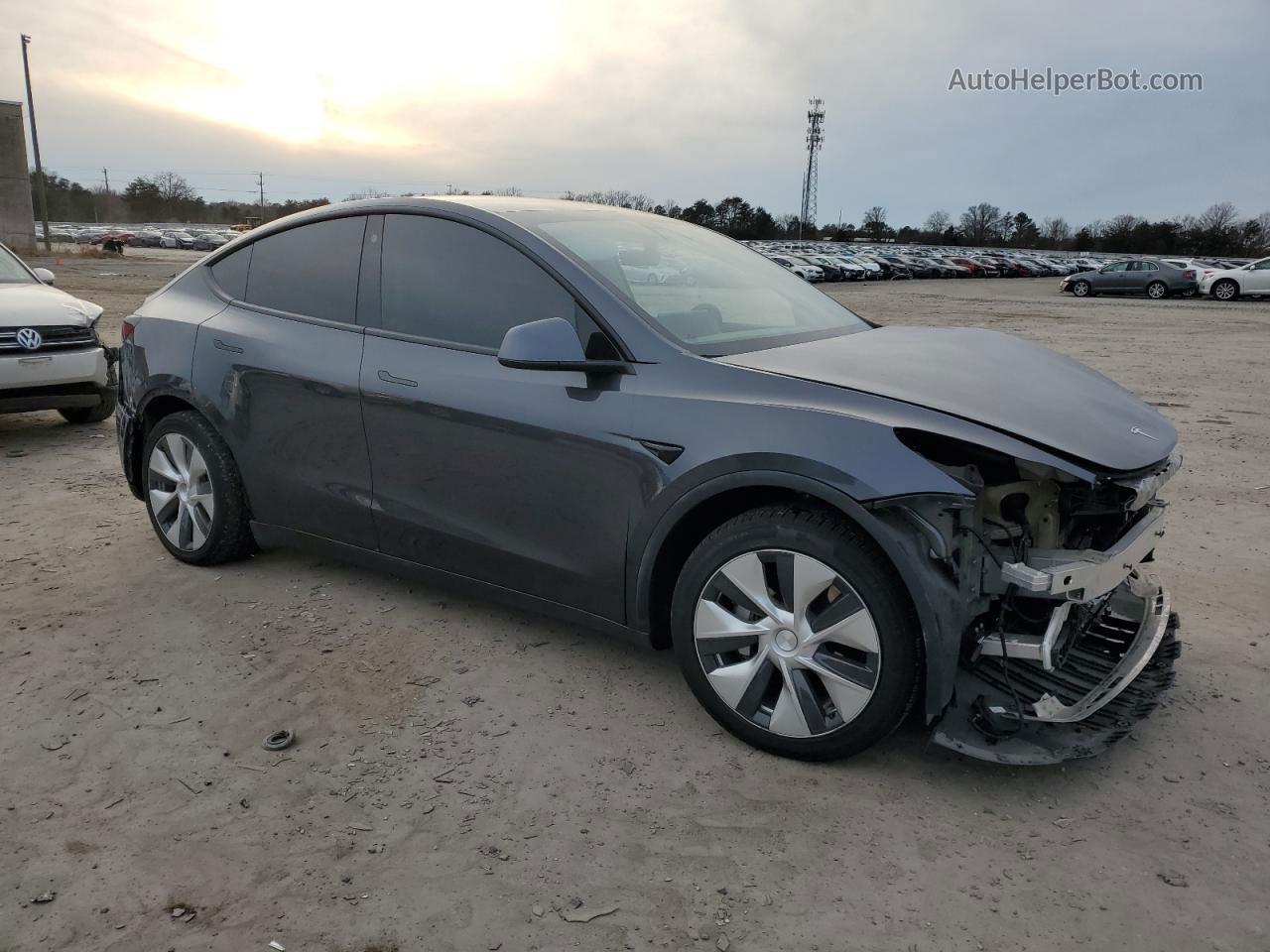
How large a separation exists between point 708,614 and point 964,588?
2.48 feet

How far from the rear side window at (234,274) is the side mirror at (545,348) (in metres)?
1.91

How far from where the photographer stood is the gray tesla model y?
2.68 m

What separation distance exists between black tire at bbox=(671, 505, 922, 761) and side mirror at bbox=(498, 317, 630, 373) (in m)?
0.70

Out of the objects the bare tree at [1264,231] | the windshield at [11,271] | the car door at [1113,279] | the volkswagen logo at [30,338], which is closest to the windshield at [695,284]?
the volkswagen logo at [30,338]

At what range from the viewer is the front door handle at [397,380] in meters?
3.62

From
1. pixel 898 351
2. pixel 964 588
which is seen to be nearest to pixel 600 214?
pixel 898 351

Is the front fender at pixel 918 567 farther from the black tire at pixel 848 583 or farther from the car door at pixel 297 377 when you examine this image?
the car door at pixel 297 377

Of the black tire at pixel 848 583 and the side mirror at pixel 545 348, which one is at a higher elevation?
the side mirror at pixel 545 348

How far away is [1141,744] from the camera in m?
3.08

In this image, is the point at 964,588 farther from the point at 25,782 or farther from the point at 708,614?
the point at 25,782

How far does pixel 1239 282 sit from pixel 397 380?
3308cm

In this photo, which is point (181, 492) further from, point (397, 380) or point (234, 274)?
point (397, 380)

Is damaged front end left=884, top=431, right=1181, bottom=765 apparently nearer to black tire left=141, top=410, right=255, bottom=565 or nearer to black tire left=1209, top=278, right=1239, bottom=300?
black tire left=141, top=410, right=255, bottom=565

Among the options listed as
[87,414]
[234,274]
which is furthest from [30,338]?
[234,274]
